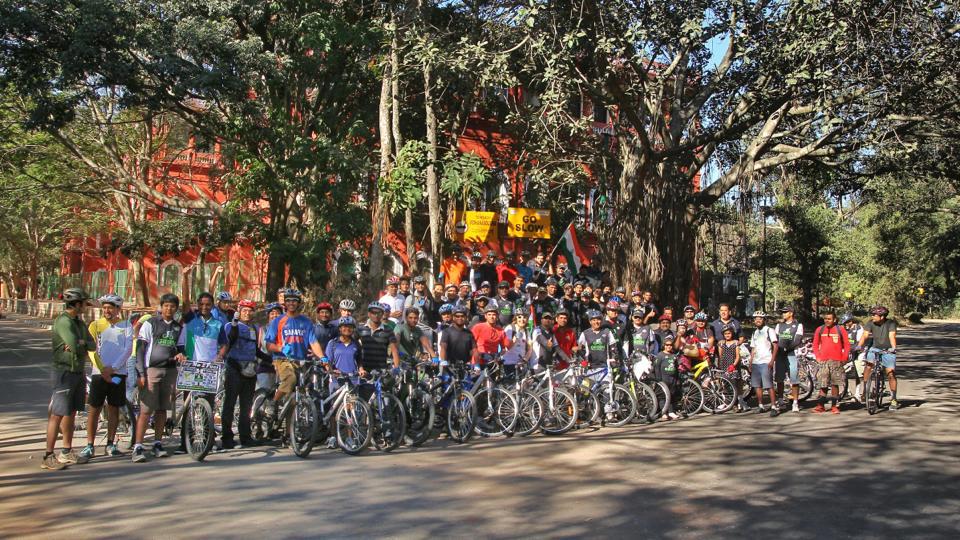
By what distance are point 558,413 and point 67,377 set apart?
20.1ft

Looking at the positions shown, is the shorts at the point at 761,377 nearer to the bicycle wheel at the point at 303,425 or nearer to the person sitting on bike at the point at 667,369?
the person sitting on bike at the point at 667,369

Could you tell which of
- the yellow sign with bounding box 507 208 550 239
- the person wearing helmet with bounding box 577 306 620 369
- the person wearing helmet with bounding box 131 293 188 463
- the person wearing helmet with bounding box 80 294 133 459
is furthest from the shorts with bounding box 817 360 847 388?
the yellow sign with bounding box 507 208 550 239

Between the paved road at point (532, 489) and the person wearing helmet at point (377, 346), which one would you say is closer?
the paved road at point (532, 489)

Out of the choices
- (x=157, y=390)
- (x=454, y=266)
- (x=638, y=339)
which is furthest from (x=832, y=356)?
(x=454, y=266)

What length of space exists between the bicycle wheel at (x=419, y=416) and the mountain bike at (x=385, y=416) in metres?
0.41

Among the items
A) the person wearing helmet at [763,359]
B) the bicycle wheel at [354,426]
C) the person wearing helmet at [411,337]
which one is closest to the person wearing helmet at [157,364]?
the bicycle wheel at [354,426]

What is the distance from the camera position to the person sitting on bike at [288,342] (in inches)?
412

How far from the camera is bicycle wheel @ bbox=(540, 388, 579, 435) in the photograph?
39.1 ft

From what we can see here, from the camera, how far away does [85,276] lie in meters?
48.2

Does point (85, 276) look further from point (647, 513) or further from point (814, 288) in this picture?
point (647, 513)

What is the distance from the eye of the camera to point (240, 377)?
1045 cm

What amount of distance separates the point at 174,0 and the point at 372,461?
43.8 ft

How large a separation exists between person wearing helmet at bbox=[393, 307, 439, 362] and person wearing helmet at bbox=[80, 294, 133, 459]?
11.3 ft

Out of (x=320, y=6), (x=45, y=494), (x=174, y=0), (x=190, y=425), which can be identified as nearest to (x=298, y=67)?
(x=320, y=6)
